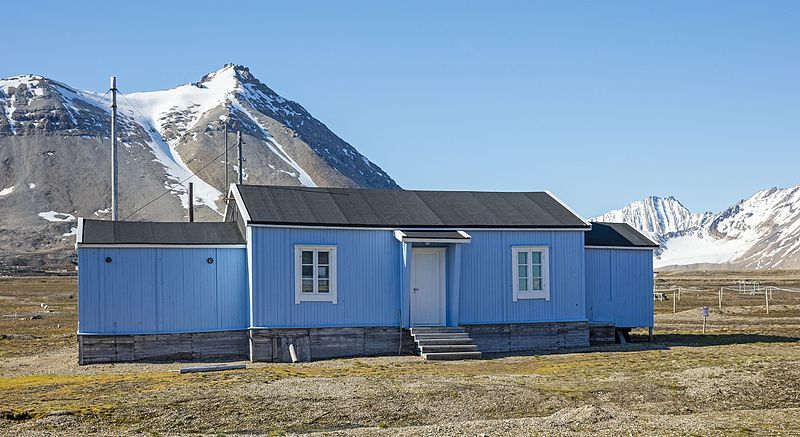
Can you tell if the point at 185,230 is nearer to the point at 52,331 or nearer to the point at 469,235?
the point at 469,235

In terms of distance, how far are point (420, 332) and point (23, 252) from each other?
138164 mm

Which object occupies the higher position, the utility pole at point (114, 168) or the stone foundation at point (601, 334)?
the utility pole at point (114, 168)

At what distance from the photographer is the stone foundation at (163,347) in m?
26.7

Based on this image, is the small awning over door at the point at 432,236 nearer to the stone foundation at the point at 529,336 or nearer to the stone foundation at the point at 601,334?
the stone foundation at the point at 529,336

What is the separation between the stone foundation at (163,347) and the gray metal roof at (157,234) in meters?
2.57

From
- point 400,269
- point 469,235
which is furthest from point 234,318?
point 469,235

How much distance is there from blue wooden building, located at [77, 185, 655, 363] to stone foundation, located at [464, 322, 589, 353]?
0.04m

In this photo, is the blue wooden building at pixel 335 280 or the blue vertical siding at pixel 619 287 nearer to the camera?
the blue wooden building at pixel 335 280

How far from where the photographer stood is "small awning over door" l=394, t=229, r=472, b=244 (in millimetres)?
28284

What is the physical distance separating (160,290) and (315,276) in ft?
14.0

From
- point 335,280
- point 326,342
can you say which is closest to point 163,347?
point 326,342

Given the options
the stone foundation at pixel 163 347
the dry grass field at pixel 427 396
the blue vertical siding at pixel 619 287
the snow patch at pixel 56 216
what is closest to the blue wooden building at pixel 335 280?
the stone foundation at pixel 163 347

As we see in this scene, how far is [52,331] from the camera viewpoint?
38.8 m

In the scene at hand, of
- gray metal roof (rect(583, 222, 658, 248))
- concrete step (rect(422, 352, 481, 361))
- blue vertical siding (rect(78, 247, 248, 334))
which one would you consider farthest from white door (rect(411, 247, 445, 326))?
gray metal roof (rect(583, 222, 658, 248))
